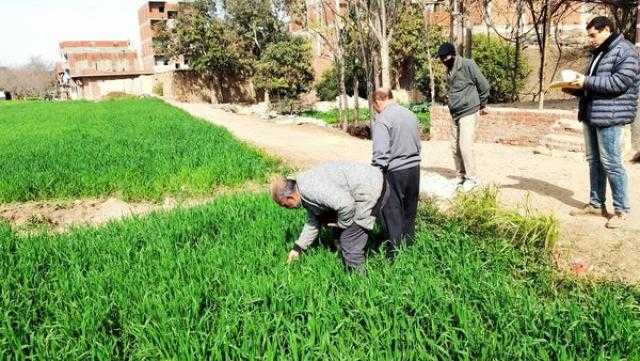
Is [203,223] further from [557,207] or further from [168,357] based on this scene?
[557,207]

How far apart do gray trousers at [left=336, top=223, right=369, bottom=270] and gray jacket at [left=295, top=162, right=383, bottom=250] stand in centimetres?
5

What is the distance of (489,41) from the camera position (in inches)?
909

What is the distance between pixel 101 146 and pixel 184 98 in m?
31.6

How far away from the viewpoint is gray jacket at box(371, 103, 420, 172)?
419 cm

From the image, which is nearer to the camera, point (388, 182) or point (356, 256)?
point (356, 256)

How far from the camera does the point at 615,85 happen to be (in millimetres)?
4504

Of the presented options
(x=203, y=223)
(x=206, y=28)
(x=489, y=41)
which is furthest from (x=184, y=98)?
(x=203, y=223)

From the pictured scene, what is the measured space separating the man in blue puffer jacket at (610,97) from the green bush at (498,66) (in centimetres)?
1876

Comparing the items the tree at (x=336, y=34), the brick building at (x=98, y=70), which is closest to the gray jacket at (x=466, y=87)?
the tree at (x=336, y=34)

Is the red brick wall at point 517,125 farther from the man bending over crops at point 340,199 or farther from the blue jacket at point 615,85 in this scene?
the man bending over crops at point 340,199

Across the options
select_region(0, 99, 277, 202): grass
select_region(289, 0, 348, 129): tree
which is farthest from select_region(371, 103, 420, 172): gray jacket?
select_region(289, 0, 348, 129): tree

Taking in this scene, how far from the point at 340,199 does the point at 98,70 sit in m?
64.7

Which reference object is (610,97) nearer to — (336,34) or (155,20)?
(336,34)

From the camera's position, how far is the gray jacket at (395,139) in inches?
165
